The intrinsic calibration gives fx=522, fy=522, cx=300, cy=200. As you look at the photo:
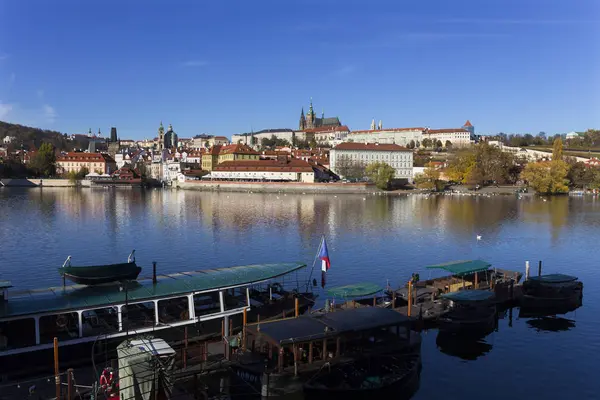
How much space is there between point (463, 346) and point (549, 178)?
3621 inches

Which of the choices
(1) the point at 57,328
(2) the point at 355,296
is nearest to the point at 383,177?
(2) the point at 355,296

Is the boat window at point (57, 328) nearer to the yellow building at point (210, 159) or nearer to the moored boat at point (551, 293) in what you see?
the moored boat at point (551, 293)

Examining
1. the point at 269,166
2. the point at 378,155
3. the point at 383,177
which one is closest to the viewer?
the point at 383,177

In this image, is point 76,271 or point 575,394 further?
point 76,271

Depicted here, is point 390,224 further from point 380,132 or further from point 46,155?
point 380,132

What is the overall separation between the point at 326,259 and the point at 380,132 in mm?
182788

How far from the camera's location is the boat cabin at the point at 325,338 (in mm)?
13344

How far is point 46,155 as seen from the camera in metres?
138

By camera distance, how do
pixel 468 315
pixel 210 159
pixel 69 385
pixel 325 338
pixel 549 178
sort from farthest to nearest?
pixel 210 159 < pixel 549 178 < pixel 468 315 < pixel 325 338 < pixel 69 385

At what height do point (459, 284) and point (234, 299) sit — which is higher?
point (234, 299)

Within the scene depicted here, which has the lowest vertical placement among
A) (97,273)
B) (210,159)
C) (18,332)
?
(18,332)

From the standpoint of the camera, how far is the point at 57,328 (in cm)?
1513

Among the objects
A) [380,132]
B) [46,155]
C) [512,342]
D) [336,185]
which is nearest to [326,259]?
[512,342]

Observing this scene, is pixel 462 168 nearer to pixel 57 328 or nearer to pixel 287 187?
pixel 287 187
